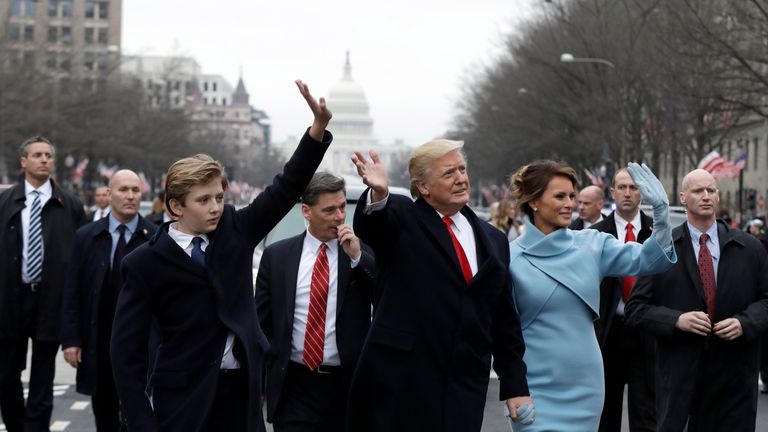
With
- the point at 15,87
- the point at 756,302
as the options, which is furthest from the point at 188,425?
the point at 15,87

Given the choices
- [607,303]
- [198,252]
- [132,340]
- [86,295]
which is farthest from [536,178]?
[86,295]

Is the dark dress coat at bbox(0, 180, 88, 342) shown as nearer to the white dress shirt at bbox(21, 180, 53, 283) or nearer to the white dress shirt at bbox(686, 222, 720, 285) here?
the white dress shirt at bbox(21, 180, 53, 283)

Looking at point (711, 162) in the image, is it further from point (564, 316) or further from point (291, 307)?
point (564, 316)

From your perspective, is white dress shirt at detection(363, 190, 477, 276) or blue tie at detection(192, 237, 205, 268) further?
white dress shirt at detection(363, 190, 477, 276)

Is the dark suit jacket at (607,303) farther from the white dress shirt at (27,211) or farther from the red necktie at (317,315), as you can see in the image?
the white dress shirt at (27,211)

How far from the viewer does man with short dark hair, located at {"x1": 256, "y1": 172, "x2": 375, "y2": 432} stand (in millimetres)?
6785

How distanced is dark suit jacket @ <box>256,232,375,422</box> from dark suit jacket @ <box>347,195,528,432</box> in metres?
1.08

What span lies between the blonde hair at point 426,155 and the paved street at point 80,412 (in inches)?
198

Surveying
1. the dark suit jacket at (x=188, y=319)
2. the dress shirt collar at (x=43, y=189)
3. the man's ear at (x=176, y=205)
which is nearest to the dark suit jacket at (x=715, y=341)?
the dark suit jacket at (x=188, y=319)

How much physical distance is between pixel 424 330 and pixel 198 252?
3.17 ft

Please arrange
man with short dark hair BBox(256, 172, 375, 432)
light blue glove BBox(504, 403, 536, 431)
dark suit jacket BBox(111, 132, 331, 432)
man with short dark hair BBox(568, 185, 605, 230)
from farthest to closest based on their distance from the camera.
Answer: man with short dark hair BBox(568, 185, 605, 230) < man with short dark hair BBox(256, 172, 375, 432) < light blue glove BBox(504, 403, 536, 431) < dark suit jacket BBox(111, 132, 331, 432)

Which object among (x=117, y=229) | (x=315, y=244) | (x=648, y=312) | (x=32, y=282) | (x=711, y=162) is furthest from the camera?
(x=711, y=162)

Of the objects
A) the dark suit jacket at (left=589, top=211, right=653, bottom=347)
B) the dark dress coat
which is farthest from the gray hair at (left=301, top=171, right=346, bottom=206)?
the dark dress coat

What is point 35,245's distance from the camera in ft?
30.7
